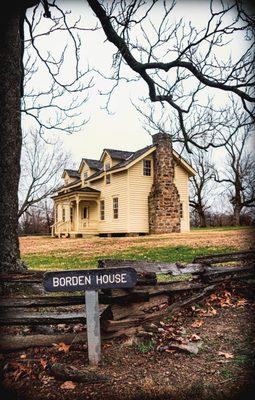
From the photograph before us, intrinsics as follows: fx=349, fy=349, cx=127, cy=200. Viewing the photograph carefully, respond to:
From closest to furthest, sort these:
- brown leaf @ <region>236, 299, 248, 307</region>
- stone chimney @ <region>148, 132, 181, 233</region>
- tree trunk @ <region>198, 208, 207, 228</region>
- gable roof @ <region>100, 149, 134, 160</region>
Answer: brown leaf @ <region>236, 299, 248, 307</region> < stone chimney @ <region>148, 132, 181, 233</region> < gable roof @ <region>100, 149, 134, 160</region> < tree trunk @ <region>198, 208, 207, 228</region>

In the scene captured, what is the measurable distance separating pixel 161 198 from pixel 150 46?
53.7 ft

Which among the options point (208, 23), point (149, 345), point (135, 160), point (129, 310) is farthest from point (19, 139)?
point (135, 160)

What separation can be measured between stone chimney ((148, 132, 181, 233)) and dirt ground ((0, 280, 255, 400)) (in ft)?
59.7

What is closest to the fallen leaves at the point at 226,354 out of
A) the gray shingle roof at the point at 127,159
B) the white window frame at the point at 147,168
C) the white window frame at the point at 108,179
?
the gray shingle roof at the point at 127,159

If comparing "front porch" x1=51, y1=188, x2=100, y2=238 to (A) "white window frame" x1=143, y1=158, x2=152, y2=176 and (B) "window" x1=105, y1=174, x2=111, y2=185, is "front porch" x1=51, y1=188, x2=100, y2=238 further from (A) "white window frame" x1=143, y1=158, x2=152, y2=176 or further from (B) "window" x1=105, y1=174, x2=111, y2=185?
(A) "white window frame" x1=143, y1=158, x2=152, y2=176

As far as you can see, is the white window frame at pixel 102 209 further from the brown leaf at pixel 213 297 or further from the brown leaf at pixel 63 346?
the brown leaf at pixel 63 346

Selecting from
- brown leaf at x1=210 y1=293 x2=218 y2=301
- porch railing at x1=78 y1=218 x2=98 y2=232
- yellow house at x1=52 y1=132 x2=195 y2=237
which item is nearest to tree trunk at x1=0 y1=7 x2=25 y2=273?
brown leaf at x1=210 y1=293 x2=218 y2=301

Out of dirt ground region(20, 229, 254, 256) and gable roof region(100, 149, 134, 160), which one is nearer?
dirt ground region(20, 229, 254, 256)

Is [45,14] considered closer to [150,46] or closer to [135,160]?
[150,46]

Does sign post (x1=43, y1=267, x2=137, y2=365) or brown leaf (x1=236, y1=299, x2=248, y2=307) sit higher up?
sign post (x1=43, y1=267, x2=137, y2=365)

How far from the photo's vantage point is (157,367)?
9.68 feet

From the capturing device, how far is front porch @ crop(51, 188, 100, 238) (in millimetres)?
26520

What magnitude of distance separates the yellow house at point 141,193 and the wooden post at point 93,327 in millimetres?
19053

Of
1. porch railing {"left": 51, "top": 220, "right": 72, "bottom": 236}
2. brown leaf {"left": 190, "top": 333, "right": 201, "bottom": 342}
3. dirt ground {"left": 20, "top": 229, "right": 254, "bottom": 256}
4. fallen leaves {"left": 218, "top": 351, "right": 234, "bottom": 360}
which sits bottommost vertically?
fallen leaves {"left": 218, "top": 351, "right": 234, "bottom": 360}
